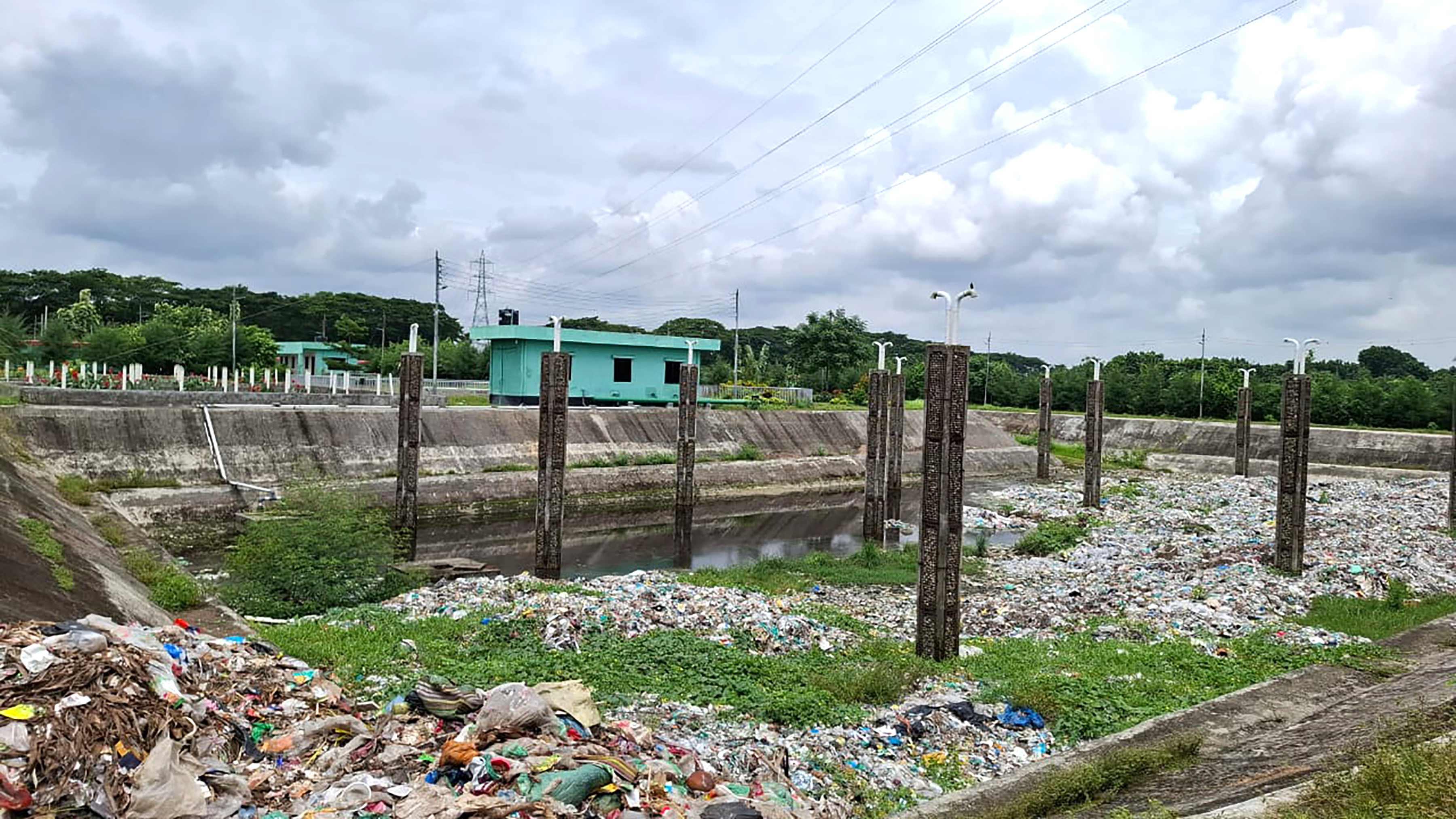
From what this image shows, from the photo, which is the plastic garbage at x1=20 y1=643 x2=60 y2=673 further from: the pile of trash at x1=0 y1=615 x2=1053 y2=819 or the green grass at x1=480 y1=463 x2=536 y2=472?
the green grass at x1=480 y1=463 x2=536 y2=472

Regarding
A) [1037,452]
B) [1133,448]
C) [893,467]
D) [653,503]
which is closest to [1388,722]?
[893,467]

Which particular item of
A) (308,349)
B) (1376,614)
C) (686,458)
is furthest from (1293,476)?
(308,349)

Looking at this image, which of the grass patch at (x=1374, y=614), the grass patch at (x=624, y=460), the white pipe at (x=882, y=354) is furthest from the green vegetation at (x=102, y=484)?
the grass patch at (x=1374, y=614)

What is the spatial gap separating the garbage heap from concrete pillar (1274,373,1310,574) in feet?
42.1

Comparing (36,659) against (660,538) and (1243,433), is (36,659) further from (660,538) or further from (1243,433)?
(1243,433)

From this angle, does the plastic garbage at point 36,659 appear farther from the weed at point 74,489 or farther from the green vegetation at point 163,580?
the weed at point 74,489

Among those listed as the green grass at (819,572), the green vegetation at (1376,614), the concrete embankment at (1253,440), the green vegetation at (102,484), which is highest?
the concrete embankment at (1253,440)

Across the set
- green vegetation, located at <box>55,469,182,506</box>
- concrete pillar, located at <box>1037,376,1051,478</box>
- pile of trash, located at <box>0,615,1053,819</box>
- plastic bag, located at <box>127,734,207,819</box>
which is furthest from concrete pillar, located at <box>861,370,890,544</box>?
plastic bag, located at <box>127,734,207,819</box>

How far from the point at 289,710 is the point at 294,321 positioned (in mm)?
71419

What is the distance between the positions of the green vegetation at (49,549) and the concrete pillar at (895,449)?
19.4 m

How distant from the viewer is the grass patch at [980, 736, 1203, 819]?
21.8 ft

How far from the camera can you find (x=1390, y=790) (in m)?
5.21

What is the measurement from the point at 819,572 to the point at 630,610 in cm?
629

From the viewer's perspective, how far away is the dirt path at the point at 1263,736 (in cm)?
660
